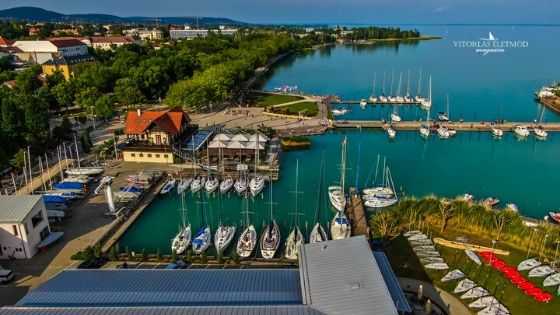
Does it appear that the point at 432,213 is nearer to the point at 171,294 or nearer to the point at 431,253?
the point at 431,253

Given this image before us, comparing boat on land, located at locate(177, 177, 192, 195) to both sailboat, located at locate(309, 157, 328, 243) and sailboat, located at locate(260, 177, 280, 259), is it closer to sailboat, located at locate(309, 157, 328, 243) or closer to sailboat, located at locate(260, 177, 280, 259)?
sailboat, located at locate(260, 177, 280, 259)

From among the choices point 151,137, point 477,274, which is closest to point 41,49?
point 151,137

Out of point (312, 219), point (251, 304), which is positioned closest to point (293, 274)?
point (251, 304)

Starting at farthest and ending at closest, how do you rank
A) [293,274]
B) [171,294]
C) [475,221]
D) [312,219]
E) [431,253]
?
[312,219] < [475,221] < [431,253] < [293,274] < [171,294]

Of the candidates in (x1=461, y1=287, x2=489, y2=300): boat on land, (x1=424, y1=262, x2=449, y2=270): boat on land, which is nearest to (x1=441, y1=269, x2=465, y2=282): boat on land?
(x1=424, y1=262, x2=449, y2=270): boat on land

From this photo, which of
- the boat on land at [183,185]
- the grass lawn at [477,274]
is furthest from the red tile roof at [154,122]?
the grass lawn at [477,274]

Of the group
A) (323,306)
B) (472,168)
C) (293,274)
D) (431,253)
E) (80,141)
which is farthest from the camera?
(80,141)

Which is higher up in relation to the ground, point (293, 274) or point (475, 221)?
point (293, 274)
